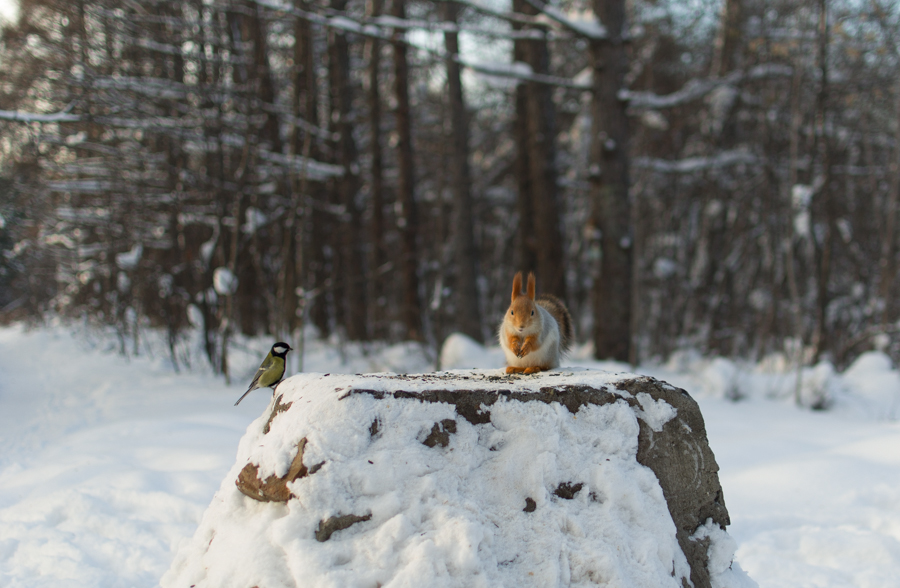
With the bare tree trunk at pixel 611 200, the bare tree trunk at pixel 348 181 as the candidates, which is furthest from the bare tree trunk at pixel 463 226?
the bare tree trunk at pixel 611 200

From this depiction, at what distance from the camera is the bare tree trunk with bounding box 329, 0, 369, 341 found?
1126 cm

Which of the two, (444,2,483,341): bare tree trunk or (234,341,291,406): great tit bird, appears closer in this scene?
(234,341,291,406): great tit bird

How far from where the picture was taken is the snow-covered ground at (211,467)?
3084 mm

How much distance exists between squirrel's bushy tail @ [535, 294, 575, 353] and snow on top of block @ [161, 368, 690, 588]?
903 millimetres

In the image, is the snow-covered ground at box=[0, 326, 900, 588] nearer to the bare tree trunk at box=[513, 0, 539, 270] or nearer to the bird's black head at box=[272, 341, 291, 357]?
the bird's black head at box=[272, 341, 291, 357]

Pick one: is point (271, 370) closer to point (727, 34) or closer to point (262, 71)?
point (262, 71)

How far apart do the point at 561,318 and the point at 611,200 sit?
518cm

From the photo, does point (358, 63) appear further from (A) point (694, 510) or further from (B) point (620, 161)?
(A) point (694, 510)

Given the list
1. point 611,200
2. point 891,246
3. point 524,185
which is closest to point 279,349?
point 611,200

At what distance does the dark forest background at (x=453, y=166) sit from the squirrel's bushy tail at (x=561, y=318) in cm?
397

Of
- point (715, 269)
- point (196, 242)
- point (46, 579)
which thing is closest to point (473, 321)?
point (196, 242)

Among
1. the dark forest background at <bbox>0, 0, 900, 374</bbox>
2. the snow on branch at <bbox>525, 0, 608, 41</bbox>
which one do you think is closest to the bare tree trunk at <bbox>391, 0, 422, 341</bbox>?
the dark forest background at <bbox>0, 0, 900, 374</bbox>

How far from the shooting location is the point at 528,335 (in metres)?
2.75

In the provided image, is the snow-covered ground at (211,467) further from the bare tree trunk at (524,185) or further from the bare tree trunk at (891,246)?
the bare tree trunk at (524,185)
